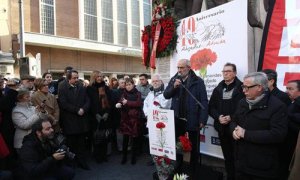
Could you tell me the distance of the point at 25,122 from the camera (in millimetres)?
4691

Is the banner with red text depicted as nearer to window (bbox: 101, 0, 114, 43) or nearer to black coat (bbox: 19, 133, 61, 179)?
black coat (bbox: 19, 133, 61, 179)

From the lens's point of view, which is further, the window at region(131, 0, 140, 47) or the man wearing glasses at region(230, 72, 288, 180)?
the window at region(131, 0, 140, 47)

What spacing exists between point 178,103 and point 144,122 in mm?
1862

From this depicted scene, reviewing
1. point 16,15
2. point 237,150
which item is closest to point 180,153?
point 237,150

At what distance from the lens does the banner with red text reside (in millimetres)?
3904

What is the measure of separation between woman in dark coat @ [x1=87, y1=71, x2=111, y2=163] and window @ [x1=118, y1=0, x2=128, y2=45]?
1954 cm

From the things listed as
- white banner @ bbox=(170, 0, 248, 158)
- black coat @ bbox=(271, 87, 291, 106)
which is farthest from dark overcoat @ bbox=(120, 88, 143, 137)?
black coat @ bbox=(271, 87, 291, 106)

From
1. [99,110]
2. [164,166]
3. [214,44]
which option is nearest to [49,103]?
[99,110]

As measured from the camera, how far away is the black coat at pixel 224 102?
4105 millimetres

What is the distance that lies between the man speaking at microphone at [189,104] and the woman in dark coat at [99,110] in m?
1.89

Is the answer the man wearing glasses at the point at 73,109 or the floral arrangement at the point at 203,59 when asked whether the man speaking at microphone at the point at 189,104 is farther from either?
the man wearing glasses at the point at 73,109

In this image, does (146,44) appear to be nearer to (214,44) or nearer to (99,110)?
(99,110)

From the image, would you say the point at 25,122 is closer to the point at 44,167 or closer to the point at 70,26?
the point at 44,167

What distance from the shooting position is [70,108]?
559 centimetres
